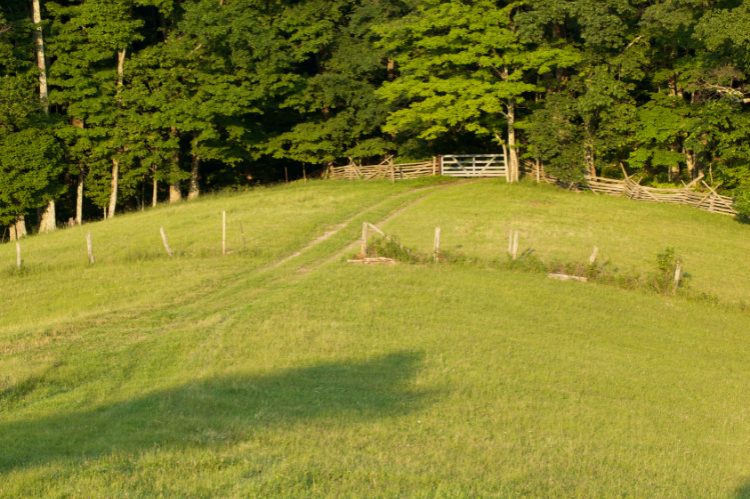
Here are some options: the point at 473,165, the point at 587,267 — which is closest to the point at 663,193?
the point at 473,165

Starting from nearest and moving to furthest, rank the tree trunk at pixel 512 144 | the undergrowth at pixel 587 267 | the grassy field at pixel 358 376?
the grassy field at pixel 358 376 → the undergrowth at pixel 587 267 → the tree trunk at pixel 512 144

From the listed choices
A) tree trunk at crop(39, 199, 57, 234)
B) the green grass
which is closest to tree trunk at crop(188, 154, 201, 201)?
tree trunk at crop(39, 199, 57, 234)

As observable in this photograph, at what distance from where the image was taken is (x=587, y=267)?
21359 mm

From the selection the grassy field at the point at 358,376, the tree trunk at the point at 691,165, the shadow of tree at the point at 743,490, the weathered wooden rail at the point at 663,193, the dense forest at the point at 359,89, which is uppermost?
the dense forest at the point at 359,89

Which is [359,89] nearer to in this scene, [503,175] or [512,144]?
[503,175]

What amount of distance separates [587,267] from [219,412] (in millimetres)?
15646

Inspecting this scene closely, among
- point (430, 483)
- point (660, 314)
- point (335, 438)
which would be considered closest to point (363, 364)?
point (335, 438)

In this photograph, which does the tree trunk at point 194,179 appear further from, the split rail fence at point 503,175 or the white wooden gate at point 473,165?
the white wooden gate at point 473,165

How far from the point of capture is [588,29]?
3228cm

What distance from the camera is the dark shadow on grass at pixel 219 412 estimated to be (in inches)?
317

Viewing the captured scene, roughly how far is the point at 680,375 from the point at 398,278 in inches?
341

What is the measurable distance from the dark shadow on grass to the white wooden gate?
2946 cm

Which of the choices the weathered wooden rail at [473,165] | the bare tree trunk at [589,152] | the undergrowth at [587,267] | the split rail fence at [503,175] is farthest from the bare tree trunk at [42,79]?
the bare tree trunk at [589,152]

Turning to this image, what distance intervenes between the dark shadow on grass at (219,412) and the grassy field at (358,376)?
49mm
